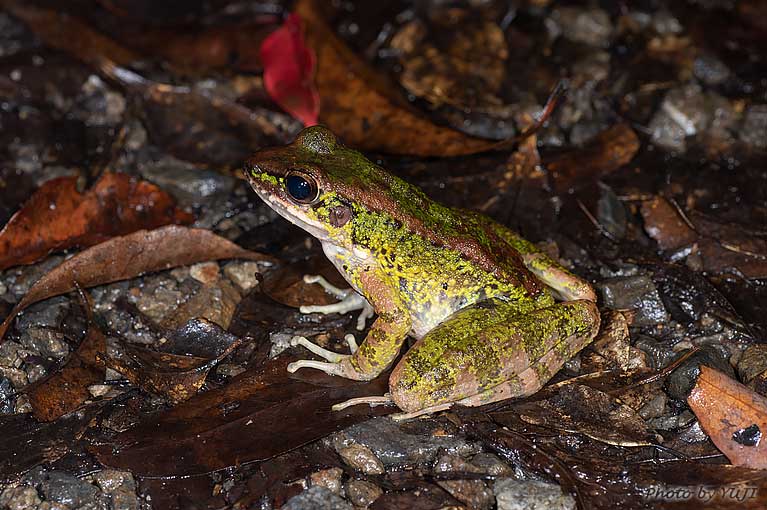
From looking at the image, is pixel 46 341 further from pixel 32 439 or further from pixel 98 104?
pixel 98 104

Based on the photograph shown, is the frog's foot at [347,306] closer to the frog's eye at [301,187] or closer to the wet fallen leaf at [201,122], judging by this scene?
the frog's eye at [301,187]

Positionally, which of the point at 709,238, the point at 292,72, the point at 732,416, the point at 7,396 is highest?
the point at 292,72

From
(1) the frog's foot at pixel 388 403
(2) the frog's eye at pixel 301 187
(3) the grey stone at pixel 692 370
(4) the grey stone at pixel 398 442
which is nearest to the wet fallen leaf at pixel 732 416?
(3) the grey stone at pixel 692 370

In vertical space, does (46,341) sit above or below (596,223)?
A: below

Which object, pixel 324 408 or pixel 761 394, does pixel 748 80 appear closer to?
pixel 761 394

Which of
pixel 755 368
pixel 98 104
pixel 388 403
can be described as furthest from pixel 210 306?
pixel 755 368

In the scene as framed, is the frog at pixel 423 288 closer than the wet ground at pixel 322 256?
No

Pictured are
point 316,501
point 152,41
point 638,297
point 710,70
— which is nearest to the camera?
point 316,501
